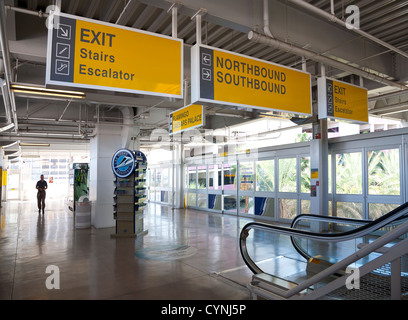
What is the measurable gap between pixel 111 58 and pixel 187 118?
4.01 meters

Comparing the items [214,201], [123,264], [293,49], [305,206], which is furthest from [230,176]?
[293,49]

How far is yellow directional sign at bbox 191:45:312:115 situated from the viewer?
3.59 metres

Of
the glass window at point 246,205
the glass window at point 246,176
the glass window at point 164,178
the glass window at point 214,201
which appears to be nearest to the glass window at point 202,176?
the glass window at point 214,201

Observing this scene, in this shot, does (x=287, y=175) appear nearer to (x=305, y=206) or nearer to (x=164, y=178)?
(x=305, y=206)

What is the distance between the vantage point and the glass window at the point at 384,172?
7.29 meters

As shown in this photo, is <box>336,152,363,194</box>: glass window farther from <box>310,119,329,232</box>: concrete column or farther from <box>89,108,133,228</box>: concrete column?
<box>89,108,133,228</box>: concrete column

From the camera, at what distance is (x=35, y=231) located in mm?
8820

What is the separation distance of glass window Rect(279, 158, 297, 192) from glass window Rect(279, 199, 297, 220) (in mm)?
374

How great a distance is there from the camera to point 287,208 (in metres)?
9.91

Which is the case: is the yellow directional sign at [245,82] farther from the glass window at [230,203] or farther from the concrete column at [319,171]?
the glass window at [230,203]

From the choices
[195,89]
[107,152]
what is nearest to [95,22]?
[195,89]
